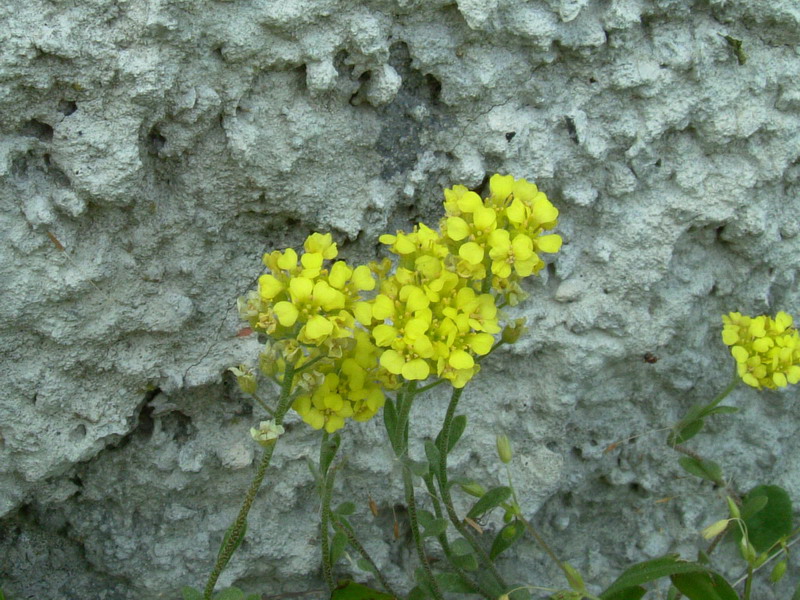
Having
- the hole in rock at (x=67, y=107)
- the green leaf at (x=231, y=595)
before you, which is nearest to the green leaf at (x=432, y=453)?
the green leaf at (x=231, y=595)

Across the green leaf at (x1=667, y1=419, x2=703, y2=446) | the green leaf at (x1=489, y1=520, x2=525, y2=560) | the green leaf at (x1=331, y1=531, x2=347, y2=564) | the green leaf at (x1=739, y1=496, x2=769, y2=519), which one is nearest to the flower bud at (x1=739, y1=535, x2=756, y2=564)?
the green leaf at (x1=739, y1=496, x2=769, y2=519)

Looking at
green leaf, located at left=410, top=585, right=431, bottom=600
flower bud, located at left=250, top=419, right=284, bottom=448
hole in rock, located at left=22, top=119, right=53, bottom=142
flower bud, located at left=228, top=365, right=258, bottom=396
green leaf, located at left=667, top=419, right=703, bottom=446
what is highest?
hole in rock, located at left=22, top=119, right=53, bottom=142

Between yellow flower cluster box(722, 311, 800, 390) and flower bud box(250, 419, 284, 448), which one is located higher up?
flower bud box(250, 419, 284, 448)

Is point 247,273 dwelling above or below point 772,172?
below

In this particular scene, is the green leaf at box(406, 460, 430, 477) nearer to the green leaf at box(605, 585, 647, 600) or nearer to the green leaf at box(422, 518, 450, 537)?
the green leaf at box(422, 518, 450, 537)

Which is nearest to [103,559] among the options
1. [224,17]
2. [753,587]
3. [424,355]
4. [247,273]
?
[247,273]

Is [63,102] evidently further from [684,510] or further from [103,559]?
[684,510]

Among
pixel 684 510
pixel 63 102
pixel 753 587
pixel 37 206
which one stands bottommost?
pixel 753 587
